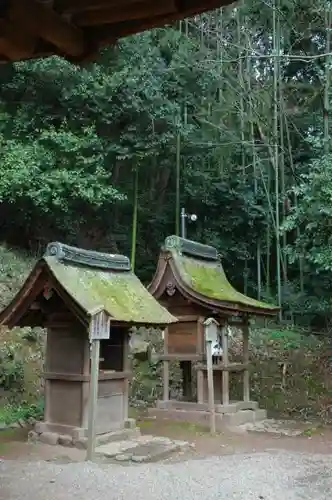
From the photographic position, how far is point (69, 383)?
7.27 metres

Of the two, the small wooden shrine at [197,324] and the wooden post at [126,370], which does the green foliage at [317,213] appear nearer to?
the small wooden shrine at [197,324]

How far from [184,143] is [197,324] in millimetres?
8055

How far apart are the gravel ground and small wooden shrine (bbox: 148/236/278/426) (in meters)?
2.51

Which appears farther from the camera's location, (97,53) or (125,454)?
(125,454)

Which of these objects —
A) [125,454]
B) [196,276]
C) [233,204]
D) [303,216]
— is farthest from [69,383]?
[233,204]

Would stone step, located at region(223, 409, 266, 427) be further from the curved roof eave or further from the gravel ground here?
the gravel ground

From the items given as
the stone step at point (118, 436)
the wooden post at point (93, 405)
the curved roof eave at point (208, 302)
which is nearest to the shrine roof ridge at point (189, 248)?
the curved roof eave at point (208, 302)

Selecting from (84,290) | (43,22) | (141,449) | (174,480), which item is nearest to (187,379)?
(141,449)

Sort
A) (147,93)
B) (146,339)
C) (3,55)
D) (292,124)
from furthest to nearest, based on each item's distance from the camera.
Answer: (292,124)
(147,93)
(146,339)
(3,55)

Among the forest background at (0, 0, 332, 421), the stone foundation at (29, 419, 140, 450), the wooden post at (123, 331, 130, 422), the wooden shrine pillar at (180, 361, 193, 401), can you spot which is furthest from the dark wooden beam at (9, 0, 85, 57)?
the wooden shrine pillar at (180, 361, 193, 401)

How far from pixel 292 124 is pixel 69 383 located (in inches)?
484

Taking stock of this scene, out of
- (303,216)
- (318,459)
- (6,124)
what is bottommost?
(318,459)

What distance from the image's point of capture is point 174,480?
5.40m

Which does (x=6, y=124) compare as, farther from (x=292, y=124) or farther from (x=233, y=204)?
(x=292, y=124)
